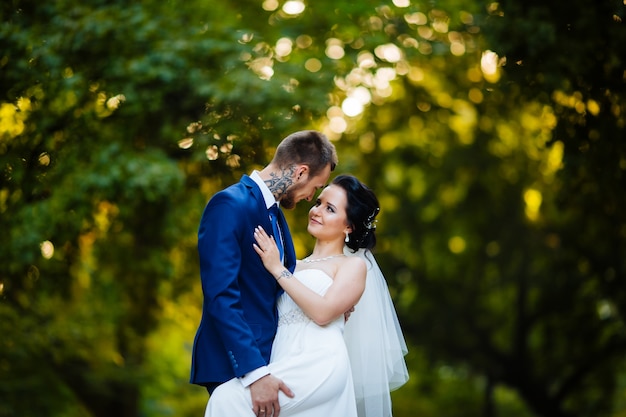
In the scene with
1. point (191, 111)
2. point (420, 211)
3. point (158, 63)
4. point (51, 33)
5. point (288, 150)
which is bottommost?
point (420, 211)

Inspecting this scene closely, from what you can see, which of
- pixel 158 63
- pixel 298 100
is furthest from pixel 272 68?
pixel 158 63

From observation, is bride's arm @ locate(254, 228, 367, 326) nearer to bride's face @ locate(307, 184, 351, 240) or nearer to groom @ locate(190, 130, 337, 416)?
groom @ locate(190, 130, 337, 416)

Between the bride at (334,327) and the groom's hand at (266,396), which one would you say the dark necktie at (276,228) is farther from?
the groom's hand at (266,396)

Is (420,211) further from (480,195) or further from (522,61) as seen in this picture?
(522,61)

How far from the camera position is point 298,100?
263 inches

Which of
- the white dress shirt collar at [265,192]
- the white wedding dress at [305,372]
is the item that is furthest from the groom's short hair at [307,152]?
the white wedding dress at [305,372]

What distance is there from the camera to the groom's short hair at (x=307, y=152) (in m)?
3.37

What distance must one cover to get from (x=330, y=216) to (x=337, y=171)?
12.0 feet

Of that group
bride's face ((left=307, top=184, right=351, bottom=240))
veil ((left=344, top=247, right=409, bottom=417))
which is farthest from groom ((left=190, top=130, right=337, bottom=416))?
veil ((left=344, top=247, right=409, bottom=417))

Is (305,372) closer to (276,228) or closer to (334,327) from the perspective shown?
(334,327)

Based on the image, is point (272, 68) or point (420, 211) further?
point (420, 211)

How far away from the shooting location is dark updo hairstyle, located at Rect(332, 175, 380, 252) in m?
3.66

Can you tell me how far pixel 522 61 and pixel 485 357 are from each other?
7.85 metres

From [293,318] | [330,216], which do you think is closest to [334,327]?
[293,318]
